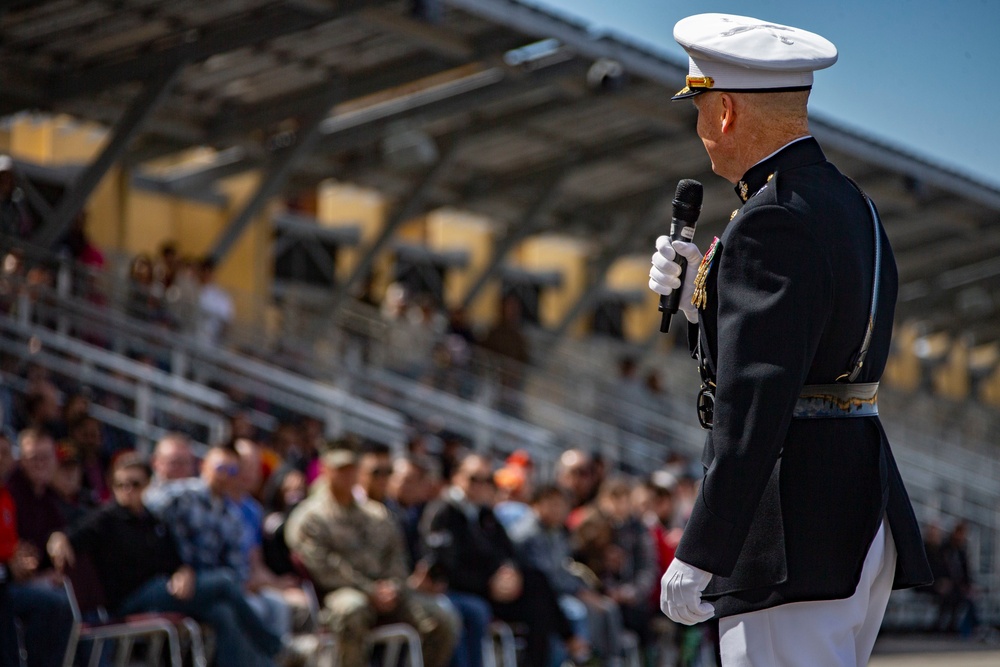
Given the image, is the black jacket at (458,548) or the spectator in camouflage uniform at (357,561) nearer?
the spectator in camouflage uniform at (357,561)

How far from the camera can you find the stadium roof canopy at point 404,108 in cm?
1270

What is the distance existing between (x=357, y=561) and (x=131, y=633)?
147 centimetres

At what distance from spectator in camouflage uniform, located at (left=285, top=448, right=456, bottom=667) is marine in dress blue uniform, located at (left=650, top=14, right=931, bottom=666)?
4899 mm

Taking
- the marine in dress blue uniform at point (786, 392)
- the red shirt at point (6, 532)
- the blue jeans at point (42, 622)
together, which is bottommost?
the blue jeans at point (42, 622)

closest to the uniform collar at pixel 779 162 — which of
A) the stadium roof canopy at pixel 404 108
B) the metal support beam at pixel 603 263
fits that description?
the stadium roof canopy at pixel 404 108

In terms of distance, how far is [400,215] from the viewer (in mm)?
17031

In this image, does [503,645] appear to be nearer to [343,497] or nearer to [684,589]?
[343,497]

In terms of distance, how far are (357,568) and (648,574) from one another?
2956 millimetres

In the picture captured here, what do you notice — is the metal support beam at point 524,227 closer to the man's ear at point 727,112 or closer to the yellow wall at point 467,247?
the yellow wall at point 467,247

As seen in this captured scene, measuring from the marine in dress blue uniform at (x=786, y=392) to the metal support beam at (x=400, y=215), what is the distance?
528 inches

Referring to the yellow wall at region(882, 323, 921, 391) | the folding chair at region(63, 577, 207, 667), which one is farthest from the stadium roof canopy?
the yellow wall at region(882, 323, 921, 391)

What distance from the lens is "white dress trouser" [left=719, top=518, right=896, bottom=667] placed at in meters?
2.69

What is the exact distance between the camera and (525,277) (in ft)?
71.4

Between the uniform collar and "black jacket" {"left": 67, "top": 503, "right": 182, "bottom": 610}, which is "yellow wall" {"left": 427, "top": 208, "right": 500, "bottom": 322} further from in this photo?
the uniform collar
